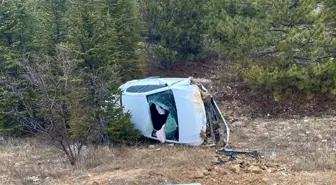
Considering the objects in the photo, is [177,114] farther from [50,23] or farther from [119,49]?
[50,23]

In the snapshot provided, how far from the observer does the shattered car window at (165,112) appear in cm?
1056

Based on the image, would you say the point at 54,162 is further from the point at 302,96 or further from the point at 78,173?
the point at 302,96

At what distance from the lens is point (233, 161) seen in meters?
8.88

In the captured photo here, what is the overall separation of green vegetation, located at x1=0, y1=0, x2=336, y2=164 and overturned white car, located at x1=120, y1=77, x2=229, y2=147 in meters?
0.46

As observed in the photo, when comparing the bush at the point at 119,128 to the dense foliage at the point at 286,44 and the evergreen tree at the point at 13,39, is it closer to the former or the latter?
the evergreen tree at the point at 13,39

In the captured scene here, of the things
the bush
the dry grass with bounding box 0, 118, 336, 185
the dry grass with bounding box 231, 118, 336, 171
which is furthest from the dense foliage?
the bush

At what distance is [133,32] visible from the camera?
650 inches

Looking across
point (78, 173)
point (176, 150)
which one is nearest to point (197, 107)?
point (176, 150)

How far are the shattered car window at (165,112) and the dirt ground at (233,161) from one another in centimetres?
38

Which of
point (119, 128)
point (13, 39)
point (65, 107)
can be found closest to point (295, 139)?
point (119, 128)

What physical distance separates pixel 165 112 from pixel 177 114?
1.11ft

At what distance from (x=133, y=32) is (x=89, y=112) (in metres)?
6.81

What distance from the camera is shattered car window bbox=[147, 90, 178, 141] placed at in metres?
10.6

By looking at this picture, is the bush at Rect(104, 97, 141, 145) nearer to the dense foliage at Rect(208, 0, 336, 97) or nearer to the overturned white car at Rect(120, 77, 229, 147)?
the overturned white car at Rect(120, 77, 229, 147)
